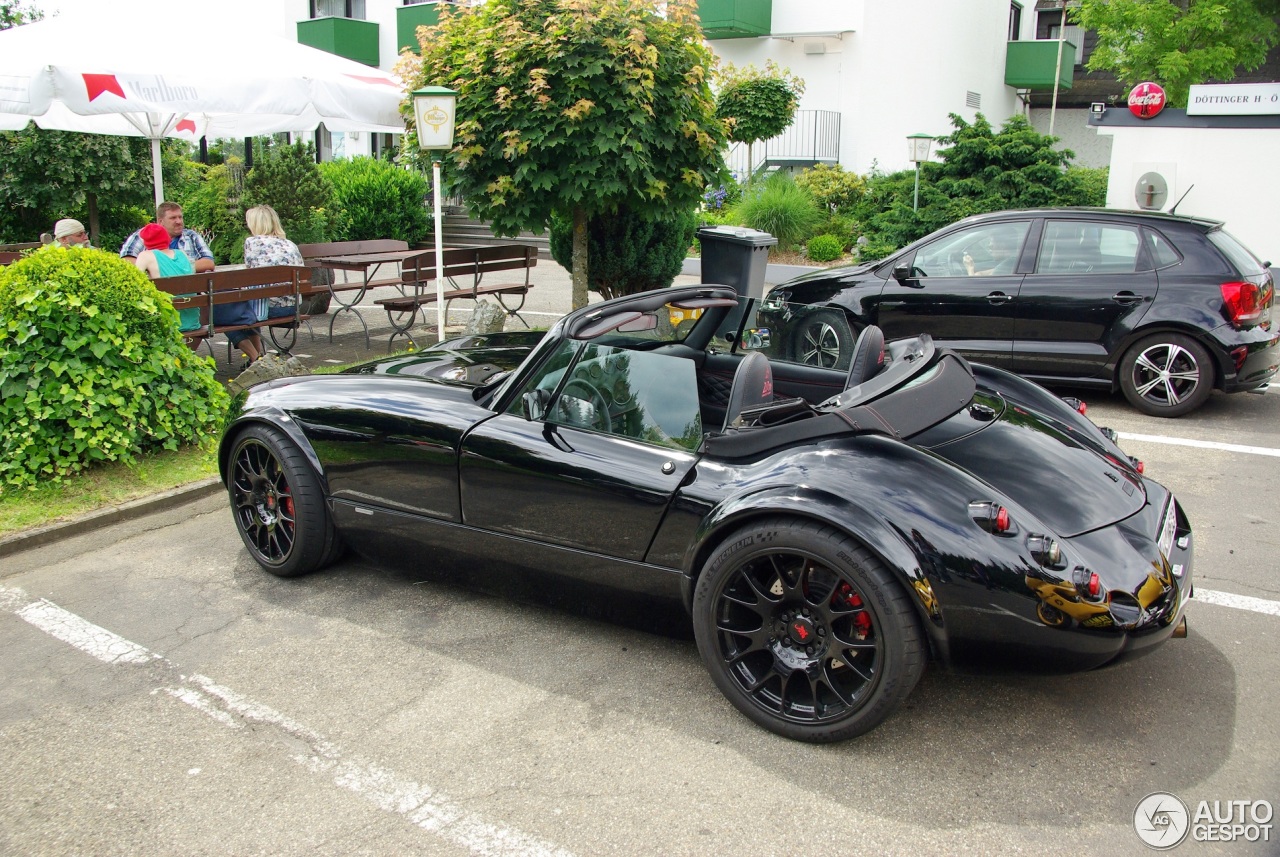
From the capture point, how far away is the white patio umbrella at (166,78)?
301 inches

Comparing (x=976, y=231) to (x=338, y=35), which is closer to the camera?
(x=976, y=231)

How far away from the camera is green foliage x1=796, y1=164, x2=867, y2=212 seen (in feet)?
62.2

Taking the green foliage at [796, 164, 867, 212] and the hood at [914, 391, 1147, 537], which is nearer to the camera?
the hood at [914, 391, 1147, 537]

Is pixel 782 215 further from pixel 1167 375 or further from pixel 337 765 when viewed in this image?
pixel 337 765

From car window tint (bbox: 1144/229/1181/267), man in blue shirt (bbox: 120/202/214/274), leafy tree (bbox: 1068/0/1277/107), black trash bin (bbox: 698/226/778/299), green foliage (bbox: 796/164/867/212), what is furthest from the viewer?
leafy tree (bbox: 1068/0/1277/107)

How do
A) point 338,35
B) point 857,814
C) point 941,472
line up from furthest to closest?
point 338,35
point 941,472
point 857,814

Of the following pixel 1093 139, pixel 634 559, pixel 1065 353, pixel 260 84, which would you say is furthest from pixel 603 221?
pixel 1093 139

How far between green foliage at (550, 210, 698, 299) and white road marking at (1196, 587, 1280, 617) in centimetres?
674

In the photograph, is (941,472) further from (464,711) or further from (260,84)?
Result: (260,84)

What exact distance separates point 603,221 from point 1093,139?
2519cm

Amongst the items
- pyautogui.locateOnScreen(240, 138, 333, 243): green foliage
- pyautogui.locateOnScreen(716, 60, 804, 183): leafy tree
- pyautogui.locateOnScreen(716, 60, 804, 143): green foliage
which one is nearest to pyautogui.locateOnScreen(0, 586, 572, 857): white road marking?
pyautogui.locateOnScreen(240, 138, 333, 243): green foliage

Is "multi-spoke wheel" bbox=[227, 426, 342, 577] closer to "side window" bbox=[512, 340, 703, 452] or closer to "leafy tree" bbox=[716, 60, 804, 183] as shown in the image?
"side window" bbox=[512, 340, 703, 452]

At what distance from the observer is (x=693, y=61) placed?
9.09 meters

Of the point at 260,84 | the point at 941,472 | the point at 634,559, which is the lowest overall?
the point at 634,559
